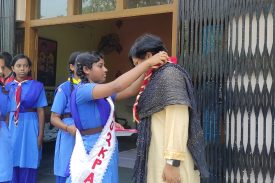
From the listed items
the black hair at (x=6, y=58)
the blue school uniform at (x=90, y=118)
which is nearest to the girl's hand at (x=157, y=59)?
the blue school uniform at (x=90, y=118)

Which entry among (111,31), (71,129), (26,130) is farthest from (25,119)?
(111,31)

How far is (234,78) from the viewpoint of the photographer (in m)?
3.49

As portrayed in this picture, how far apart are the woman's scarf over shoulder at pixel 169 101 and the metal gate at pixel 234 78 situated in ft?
3.47

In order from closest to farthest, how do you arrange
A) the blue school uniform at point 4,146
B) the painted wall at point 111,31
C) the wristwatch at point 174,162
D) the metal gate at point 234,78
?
the wristwatch at point 174,162, the metal gate at point 234,78, the blue school uniform at point 4,146, the painted wall at point 111,31

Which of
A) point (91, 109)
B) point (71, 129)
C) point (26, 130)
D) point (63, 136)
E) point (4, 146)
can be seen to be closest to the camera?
point (91, 109)

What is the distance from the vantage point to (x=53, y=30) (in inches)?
324

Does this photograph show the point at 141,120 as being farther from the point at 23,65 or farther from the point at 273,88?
the point at 23,65

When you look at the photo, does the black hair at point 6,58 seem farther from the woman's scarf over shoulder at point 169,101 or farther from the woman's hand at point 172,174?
the woman's hand at point 172,174

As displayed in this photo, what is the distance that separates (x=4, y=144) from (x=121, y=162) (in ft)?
11.1

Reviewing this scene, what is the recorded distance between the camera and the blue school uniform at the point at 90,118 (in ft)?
8.87

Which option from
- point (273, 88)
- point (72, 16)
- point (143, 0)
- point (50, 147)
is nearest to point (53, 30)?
point (50, 147)

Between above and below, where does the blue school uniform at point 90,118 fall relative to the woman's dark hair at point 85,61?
below

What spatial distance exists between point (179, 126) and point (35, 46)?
3.68 metres

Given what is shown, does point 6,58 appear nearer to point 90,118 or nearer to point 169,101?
point 90,118
